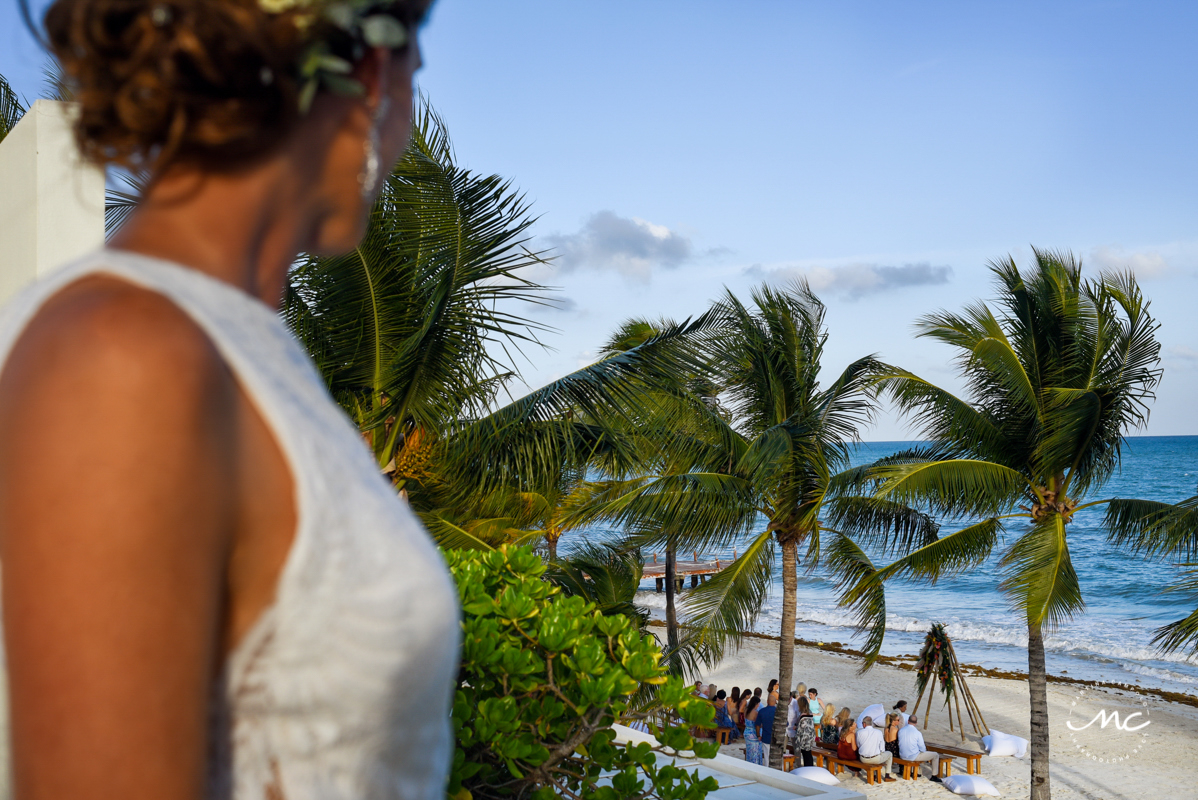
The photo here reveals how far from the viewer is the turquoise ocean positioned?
110ft

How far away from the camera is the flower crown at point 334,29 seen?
0.71m

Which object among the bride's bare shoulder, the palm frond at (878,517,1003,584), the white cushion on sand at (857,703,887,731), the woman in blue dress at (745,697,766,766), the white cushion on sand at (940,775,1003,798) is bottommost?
the white cushion on sand at (940,775,1003,798)

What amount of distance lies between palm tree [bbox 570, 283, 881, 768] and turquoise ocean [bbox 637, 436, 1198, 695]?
17.0 m

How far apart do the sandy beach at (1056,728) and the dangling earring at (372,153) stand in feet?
60.2

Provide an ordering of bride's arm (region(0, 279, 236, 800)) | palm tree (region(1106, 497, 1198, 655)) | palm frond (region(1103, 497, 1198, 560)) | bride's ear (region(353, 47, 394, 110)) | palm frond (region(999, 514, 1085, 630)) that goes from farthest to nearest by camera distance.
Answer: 1. palm frond (region(1103, 497, 1198, 560))
2. palm frond (region(999, 514, 1085, 630))
3. palm tree (region(1106, 497, 1198, 655))
4. bride's ear (region(353, 47, 394, 110))
5. bride's arm (region(0, 279, 236, 800))

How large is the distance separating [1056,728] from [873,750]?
31.0 ft

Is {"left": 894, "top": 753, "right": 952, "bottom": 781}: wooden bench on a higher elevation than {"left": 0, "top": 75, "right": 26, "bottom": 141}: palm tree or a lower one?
lower

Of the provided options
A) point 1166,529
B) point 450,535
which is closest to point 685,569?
point 1166,529

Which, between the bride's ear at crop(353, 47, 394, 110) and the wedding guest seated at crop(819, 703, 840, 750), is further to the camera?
the wedding guest seated at crop(819, 703, 840, 750)

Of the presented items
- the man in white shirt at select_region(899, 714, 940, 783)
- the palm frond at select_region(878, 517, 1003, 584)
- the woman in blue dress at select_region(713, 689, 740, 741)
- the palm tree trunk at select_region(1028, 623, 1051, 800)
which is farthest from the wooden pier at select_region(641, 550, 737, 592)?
the palm frond at select_region(878, 517, 1003, 584)

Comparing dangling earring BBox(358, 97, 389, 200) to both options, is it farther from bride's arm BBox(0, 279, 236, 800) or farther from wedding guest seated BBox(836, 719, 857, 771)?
wedding guest seated BBox(836, 719, 857, 771)

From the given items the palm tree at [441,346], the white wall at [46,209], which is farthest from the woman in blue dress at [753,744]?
the white wall at [46,209]

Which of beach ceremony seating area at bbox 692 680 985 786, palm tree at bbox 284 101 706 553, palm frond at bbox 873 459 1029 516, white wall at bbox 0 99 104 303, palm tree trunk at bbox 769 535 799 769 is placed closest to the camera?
→ white wall at bbox 0 99 104 303

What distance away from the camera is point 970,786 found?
17.0 m
